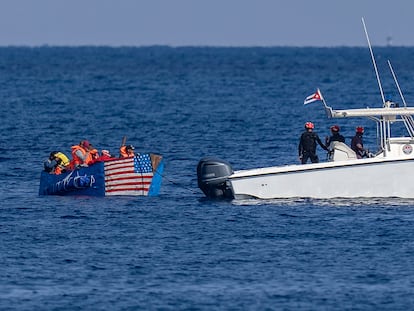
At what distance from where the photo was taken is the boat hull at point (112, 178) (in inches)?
1661

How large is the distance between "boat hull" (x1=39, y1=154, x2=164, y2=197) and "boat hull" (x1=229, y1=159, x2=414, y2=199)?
3.16 m

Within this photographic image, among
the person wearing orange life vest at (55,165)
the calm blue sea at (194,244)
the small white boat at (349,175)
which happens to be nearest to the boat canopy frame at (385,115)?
the small white boat at (349,175)

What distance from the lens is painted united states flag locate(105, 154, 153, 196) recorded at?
138 feet

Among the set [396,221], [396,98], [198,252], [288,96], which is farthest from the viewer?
[288,96]

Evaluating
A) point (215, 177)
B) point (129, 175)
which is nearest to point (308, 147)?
point (215, 177)

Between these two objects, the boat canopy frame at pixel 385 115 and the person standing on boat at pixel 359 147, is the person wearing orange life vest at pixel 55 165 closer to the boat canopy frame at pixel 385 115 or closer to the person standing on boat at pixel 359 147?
the boat canopy frame at pixel 385 115

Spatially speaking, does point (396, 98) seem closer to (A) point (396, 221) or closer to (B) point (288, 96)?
(B) point (288, 96)

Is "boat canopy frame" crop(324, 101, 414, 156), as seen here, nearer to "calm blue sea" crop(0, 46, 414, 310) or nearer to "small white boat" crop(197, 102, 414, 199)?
"small white boat" crop(197, 102, 414, 199)

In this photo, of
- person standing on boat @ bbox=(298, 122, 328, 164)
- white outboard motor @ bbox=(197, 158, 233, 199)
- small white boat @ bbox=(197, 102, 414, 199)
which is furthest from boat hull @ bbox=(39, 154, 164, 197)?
person standing on boat @ bbox=(298, 122, 328, 164)

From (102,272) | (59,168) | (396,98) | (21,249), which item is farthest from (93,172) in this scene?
(396,98)

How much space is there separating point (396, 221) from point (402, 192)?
257cm

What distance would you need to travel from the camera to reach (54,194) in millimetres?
43344

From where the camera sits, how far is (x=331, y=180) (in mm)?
39906

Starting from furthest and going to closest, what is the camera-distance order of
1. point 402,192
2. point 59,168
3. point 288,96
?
1. point 288,96
2. point 59,168
3. point 402,192
